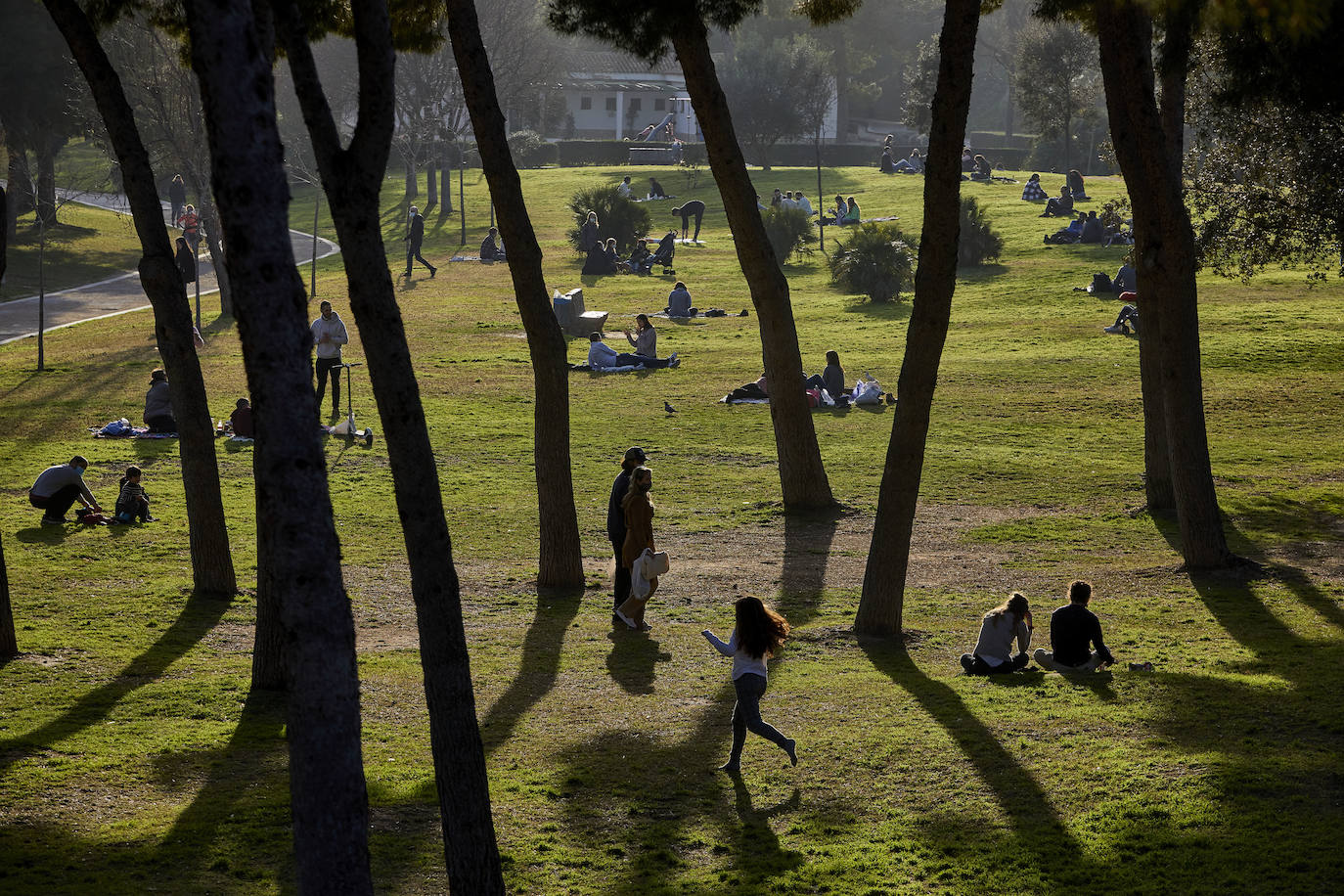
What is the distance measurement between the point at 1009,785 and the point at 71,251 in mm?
44772

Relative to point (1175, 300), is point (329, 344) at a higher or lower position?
lower

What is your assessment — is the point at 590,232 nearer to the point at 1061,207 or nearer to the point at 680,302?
the point at 680,302

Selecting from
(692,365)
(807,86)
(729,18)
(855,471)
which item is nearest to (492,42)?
(807,86)

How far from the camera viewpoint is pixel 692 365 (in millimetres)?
26703

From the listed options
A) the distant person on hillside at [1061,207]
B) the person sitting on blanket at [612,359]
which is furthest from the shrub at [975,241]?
the person sitting on blanket at [612,359]

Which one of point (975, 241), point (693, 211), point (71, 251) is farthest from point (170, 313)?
point (71, 251)

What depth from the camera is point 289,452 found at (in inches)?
177

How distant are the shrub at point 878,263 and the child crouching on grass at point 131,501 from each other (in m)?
22.0

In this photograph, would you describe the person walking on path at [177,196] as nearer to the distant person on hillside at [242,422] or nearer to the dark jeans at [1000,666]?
the distant person on hillside at [242,422]

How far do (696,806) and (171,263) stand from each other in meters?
6.86

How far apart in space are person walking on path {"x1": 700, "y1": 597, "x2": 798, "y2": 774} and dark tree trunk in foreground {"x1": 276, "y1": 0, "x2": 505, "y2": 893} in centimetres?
273

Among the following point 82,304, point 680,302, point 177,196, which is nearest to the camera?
point 680,302

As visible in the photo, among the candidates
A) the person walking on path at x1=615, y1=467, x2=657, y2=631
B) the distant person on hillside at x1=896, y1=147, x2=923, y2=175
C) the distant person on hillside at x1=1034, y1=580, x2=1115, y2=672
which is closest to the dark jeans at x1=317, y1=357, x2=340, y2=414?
the person walking on path at x1=615, y1=467, x2=657, y2=631

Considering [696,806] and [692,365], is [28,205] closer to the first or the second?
[692,365]
